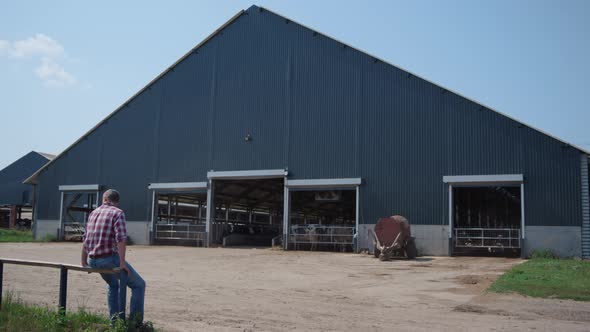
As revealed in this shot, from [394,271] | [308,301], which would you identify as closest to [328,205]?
[394,271]

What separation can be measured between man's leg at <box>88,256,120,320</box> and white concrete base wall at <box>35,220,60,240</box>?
106 feet

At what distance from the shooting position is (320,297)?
1273 centimetres

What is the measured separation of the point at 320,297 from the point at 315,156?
16.6 m

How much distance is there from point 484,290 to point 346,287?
11.1 feet

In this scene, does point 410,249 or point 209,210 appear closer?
point 410,249

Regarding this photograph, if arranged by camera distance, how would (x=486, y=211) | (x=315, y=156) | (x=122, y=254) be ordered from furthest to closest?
(x=486, y=211), (x=315, y=156), (x=122, y=254)

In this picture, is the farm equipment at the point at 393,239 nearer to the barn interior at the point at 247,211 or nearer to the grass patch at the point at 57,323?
the barn interior at the point at 247,211

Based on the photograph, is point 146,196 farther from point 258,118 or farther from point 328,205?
point 328,205

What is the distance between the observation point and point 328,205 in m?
43.5

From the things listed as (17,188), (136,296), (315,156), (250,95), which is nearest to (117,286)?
(136,296)

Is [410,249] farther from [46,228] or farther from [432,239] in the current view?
[46,228]

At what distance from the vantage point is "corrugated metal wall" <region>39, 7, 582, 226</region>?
2483cm

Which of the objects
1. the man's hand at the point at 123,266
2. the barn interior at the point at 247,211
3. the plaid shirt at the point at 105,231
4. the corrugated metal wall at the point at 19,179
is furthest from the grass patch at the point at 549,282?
the corrugated metal wall at the point at 19,179

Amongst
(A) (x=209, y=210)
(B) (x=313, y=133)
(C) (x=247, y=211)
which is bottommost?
(A) (x=209, y=210)
